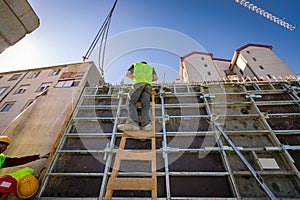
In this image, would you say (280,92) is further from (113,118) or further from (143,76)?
(113,118)

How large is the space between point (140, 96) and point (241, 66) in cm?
2402

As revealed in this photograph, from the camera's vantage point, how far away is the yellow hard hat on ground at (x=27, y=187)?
3.07 metres

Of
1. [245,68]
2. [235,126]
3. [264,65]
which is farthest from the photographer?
[245,68]

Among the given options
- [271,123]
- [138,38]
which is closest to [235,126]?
[271,123]

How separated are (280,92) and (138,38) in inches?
326

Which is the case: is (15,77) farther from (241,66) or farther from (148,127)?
(241,66)

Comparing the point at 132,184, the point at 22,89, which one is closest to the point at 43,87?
the point at 22,89

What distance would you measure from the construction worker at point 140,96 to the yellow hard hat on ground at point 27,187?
246 centimetres

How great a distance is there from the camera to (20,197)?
Result: 3066 mm

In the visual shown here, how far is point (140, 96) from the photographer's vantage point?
366 cm

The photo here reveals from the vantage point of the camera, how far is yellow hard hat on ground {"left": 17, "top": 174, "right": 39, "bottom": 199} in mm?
3073

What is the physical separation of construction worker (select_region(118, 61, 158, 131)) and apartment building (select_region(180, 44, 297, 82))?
16354 millimetres

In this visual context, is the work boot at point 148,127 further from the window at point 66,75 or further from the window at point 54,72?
the window at point 54,72

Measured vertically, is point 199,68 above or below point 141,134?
above
